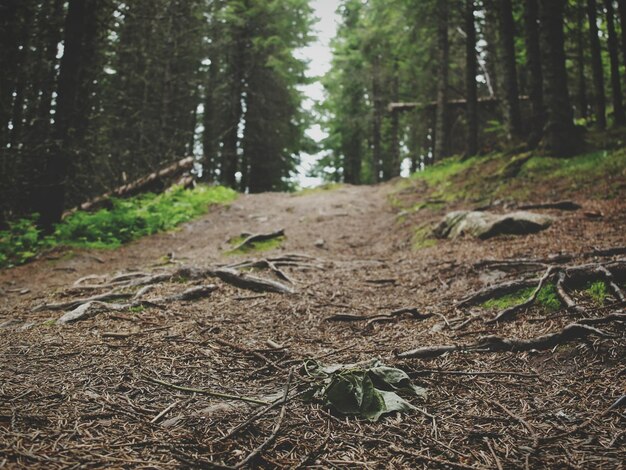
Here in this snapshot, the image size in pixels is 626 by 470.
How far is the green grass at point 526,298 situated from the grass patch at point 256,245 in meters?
4.98

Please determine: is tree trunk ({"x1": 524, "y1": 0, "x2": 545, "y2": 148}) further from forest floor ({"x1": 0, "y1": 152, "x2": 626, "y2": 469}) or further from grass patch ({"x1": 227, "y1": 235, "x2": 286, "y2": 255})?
grass patch ({"x1": 227, "y1": 235, "x2": 286, "y2": 255})

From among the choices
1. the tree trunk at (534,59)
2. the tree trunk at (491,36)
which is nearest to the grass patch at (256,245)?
the tree trunk at (534,59)

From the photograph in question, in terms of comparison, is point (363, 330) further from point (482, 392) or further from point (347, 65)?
point (347, 65)

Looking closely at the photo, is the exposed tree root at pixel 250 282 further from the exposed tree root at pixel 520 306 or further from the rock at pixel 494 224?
the rock at pixel 494 224

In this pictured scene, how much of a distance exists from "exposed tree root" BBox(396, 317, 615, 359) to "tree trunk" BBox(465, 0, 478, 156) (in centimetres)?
1350

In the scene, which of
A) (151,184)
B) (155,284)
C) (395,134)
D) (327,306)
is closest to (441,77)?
(395,134)

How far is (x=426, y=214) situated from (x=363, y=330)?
6870 mm

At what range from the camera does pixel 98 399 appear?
220 centimetres

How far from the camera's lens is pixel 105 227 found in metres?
9.19

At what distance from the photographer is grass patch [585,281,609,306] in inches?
124

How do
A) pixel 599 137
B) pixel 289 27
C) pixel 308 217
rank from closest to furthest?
pixel 599 137
pixel 308 217
pixel 289 27

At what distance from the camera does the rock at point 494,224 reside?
5953mm

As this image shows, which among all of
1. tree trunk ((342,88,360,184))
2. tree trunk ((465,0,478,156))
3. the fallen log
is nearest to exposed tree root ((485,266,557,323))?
the fallen log

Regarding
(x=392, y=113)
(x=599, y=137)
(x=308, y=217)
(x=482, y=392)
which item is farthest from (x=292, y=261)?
(x=392, y=113)
